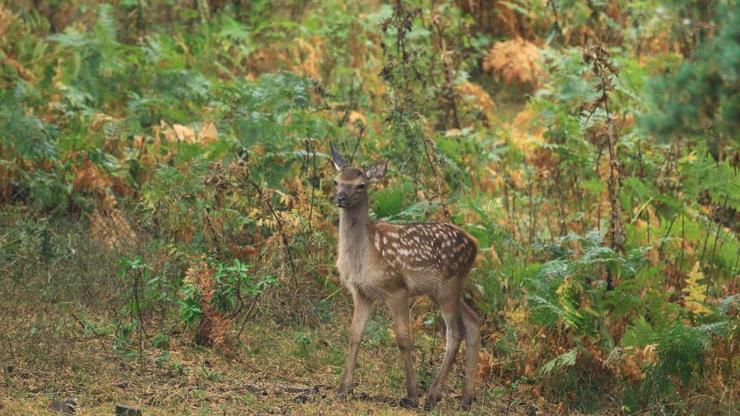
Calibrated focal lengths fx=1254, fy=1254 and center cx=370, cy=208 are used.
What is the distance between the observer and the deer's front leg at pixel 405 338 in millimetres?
8898

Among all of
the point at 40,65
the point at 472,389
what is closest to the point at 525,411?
the point at 472,389

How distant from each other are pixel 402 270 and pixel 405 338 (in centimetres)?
49

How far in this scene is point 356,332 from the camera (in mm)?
9047

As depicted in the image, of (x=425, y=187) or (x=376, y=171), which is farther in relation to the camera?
(x=425, y=187)

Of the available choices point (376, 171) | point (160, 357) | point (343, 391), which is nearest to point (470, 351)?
point (343, 391)

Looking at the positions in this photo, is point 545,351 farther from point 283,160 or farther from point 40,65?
point 40,65

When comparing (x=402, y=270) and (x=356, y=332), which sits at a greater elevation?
(x=402, y=270)

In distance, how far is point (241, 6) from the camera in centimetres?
1680

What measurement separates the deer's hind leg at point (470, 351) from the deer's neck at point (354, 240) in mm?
923

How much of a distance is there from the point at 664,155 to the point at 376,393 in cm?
515

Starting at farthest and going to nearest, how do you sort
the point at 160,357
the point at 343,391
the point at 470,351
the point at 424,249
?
the point at 470,351 → the point at 424,249 → the point at 160,357 → the point at 343,391

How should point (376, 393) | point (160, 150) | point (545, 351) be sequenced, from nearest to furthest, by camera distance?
point (376, 393)
point (545, 351)
point (160, 150)

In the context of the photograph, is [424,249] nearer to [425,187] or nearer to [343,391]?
[343,391]

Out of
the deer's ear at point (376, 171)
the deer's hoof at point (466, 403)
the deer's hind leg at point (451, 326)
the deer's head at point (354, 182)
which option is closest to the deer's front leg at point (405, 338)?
the deer's hind leg at point (451, 326)
